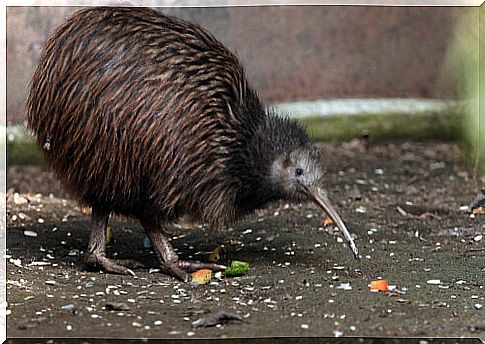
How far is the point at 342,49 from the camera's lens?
28.8 feet

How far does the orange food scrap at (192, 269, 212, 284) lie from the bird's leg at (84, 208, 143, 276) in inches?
13.9

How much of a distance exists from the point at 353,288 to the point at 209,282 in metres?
0.78

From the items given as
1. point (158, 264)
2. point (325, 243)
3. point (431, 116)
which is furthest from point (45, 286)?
point (431, 116)

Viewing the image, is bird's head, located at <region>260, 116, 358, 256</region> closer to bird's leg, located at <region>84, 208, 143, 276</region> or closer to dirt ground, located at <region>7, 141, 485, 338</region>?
dirt ground, located at <region>7, 141, 485, 338</region>

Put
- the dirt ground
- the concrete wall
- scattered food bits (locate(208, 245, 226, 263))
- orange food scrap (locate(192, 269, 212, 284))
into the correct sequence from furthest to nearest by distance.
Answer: the concrete wall
scattered food bits (locate(208, 245, 226, 263))
orange food scrap (locate(192, 269, 212, 284))
the dirt ground

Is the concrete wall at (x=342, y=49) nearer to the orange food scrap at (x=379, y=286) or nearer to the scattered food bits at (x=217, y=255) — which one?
the scattered food bits at (x=217, y=255)

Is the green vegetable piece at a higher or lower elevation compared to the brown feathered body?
lower

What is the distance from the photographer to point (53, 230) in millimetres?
6445

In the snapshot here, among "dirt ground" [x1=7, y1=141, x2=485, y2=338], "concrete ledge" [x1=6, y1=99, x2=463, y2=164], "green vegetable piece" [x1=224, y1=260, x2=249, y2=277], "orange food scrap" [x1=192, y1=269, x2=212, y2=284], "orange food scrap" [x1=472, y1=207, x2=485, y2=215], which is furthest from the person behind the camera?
"concrete ledge" [x1=6, y1=99, x2=463, y2=164]

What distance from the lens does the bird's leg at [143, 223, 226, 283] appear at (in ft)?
18.5

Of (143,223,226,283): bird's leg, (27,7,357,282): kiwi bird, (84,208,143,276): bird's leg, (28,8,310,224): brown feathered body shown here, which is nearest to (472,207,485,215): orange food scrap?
(27,7,357,282): kiwi bird

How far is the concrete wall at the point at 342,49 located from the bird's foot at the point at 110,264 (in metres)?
2.86

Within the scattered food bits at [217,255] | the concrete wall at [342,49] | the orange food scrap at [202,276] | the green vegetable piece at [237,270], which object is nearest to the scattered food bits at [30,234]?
the scattered food bits at [217,255]

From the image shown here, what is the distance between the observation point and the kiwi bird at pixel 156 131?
526cm
